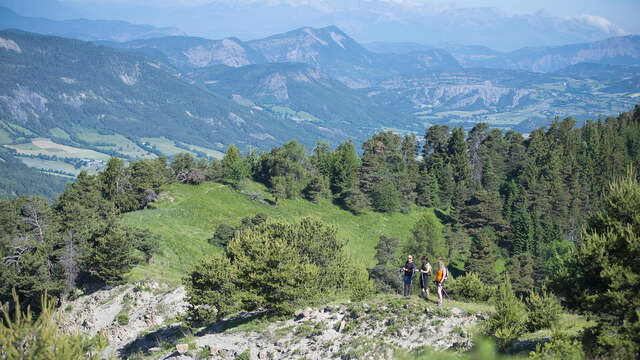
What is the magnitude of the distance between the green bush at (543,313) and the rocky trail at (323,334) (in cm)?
351

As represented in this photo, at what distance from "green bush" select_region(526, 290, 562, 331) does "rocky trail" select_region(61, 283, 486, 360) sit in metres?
3.51

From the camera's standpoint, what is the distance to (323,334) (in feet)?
98.0

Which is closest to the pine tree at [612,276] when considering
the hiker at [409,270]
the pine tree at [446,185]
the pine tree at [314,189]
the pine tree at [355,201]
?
the hiker at [409,270]

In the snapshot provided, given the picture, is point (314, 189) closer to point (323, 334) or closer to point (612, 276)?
point (323, 334)

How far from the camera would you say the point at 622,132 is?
13988 centimetres

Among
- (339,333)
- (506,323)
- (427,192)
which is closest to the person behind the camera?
(506,323)

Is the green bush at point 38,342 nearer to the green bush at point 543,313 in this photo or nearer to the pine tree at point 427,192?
the green bush at point 543,313

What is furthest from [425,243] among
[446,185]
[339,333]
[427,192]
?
[339,333]

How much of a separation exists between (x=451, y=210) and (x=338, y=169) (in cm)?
3039

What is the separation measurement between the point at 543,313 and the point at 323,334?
13755mm

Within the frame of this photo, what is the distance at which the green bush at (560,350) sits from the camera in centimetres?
1745

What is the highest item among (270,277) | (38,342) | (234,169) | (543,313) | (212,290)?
(38,342)

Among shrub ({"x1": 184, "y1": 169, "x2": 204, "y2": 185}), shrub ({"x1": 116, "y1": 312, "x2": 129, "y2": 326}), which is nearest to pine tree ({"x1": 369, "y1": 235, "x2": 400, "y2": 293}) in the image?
shrub ({"x1": 116, "y1": 312, "x2": 129, "y2": 326})

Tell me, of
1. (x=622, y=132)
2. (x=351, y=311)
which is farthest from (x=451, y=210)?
(x=351, y=311)
